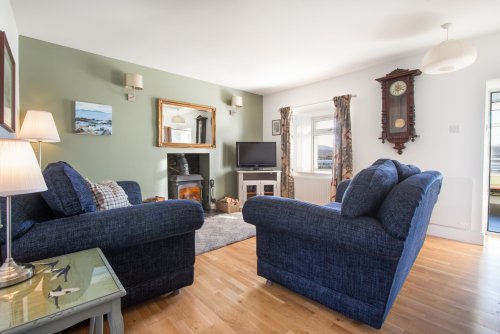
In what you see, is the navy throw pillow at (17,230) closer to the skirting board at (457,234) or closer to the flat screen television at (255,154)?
the flat screen television at (255,154)

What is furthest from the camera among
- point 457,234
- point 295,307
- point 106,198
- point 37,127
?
point 457,234

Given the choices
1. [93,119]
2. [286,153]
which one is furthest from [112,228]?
[286,153]

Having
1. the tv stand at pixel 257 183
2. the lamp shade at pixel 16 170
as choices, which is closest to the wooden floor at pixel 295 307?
the lamp shade at pixel 16 170

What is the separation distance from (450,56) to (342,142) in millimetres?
1871

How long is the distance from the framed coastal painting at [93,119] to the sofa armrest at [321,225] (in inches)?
101

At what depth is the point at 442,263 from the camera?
2340mm

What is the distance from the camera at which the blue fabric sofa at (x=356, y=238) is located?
126 centimetres

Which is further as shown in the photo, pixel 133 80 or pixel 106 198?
pixel 133 80

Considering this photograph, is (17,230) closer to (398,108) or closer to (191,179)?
(191,179)

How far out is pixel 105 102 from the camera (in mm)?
3346

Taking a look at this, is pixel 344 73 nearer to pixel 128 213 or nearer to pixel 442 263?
pixel 442 263

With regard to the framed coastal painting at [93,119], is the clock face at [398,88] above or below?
above

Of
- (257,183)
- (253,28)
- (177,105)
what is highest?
(253,28)

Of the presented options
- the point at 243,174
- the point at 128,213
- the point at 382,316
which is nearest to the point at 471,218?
the point at 382,316
